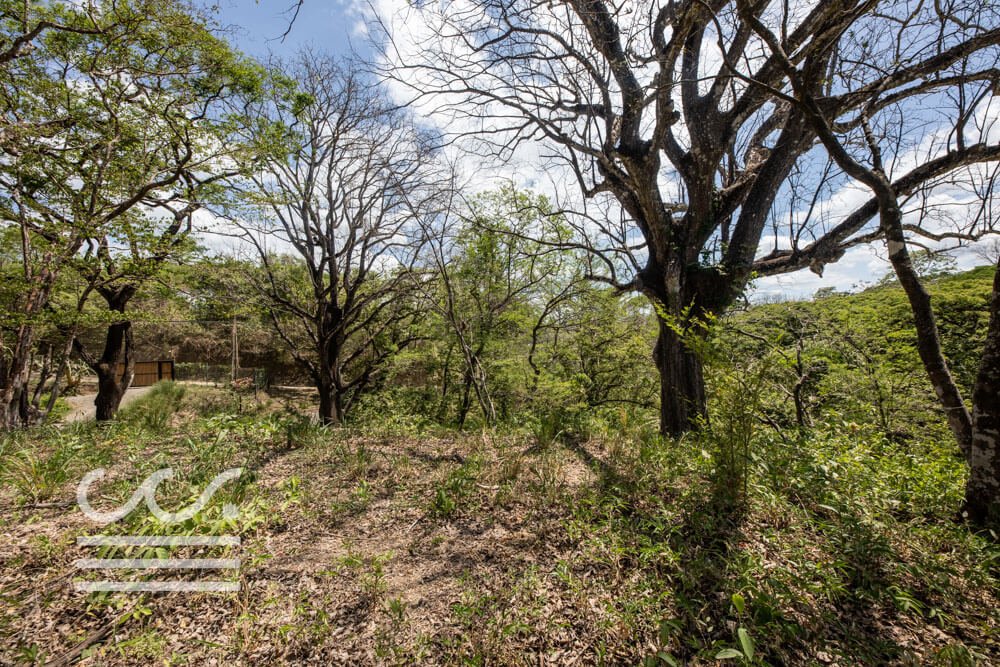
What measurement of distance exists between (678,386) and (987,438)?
2.57 meters

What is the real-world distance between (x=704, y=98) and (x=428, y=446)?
5522mm

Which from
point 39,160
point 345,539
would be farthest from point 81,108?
point 345,539

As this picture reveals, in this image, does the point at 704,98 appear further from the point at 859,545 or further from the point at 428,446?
the point at 428,446

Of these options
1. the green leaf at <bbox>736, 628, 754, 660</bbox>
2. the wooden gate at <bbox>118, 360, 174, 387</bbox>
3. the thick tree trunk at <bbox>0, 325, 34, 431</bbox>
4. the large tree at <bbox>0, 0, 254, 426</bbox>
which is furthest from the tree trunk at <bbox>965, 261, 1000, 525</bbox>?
the wooden gate at <bbox>118, 360, 174, 387</bbox>

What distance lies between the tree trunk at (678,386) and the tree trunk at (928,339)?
1980 mm

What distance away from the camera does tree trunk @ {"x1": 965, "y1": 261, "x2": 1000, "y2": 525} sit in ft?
7.38

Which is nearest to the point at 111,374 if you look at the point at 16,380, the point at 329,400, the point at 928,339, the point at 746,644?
the point at 16,380

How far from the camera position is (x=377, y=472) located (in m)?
3.73

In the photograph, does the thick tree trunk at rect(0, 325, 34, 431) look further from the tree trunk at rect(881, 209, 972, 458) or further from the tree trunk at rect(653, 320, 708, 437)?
the tree trunk at rect(881, 209, 972, 458)

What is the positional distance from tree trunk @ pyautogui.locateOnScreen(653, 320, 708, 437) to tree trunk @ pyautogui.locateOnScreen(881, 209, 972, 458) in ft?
6.50

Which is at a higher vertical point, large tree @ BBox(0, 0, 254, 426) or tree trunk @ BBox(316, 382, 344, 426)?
large tree @ BBox(0, 0, 254, 426)

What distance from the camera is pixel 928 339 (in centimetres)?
277

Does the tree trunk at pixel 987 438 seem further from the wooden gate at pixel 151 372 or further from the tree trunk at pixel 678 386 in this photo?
the wooden gate at pixel 151 372

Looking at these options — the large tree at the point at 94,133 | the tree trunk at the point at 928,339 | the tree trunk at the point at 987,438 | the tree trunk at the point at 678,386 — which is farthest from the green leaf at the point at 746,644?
the large tree at the point at 94,133
